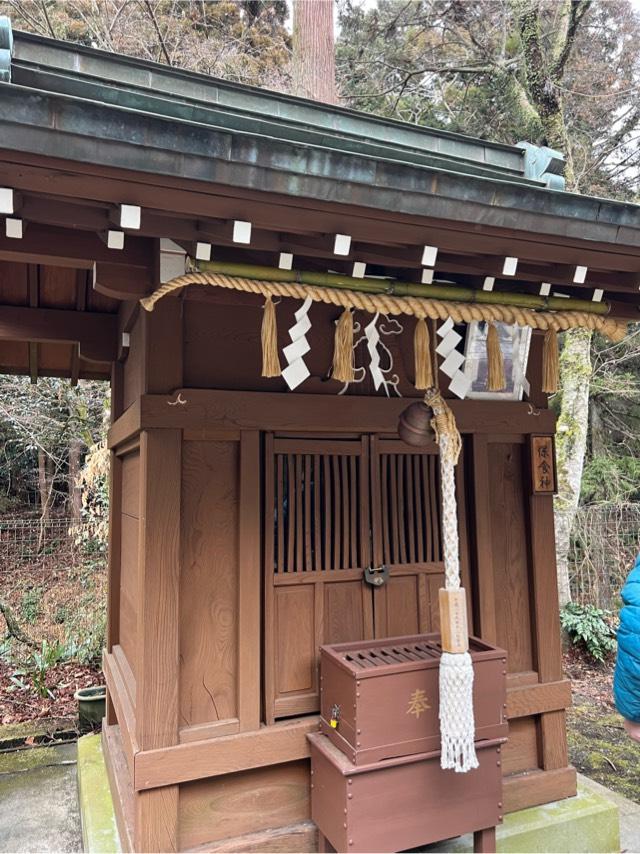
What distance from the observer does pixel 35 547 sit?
5789mm

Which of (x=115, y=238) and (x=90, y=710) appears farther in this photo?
(x=90, y=710)

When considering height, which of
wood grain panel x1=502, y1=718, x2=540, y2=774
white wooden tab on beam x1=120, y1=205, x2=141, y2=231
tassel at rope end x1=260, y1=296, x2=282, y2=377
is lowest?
wood grain panel x1=502, y1=718, x2=540, y2=774

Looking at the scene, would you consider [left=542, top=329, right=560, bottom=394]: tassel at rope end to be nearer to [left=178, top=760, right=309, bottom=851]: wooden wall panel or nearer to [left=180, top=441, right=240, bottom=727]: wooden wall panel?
[left=180, top=441, right=240, bottom=727]: wooden wall panel

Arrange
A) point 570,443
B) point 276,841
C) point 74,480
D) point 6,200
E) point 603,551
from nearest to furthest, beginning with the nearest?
point 6,200 < point 276,841 < point 570,443 < point 603,551 < point 74,480

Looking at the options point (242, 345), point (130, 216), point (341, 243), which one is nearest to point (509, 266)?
point (341, 243)

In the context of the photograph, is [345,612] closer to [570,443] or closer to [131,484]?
[131,484]

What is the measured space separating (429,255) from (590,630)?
5999 mm

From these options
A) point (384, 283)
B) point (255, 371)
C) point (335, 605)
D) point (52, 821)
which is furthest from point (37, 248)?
point (52, 821)

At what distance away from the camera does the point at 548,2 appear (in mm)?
8156

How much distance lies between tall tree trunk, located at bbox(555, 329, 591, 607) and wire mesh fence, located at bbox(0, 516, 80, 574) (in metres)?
5.67

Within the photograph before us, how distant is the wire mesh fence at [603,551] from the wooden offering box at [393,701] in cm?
539

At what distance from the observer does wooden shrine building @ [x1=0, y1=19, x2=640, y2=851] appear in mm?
1535

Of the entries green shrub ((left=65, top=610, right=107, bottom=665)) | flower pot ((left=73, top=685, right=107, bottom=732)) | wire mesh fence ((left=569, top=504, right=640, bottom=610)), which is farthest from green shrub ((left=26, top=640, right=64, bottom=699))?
wire mesh fence ((left=569, top=504, right=640, bottom=610))

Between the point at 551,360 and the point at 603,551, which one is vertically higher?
the point at 551,360
